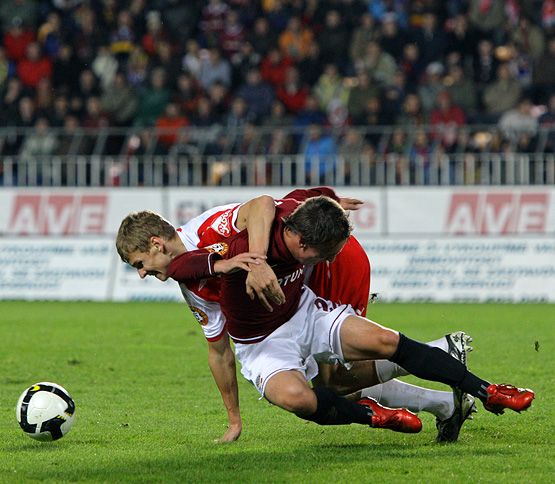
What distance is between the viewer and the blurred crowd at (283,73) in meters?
20.9

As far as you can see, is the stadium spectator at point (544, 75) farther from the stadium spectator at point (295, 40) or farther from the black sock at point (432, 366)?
the black sock at point (432, 366)

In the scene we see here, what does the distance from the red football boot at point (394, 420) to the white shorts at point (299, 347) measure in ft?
1.11

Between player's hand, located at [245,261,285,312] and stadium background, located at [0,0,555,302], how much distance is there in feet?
40.9

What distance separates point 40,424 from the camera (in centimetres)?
742

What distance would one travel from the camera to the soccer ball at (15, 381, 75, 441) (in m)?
7.43

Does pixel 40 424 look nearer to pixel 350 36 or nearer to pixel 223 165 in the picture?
pixel 223 165

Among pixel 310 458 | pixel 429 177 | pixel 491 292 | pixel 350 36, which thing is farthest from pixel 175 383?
pixel 350 36

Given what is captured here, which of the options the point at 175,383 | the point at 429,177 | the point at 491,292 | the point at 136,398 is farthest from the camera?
the point at 429,177

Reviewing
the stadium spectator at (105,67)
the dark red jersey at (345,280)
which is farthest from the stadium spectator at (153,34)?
the dark red jersey at (345,280)

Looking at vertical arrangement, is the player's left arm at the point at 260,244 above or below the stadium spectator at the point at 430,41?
above

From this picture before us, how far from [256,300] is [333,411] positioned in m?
0.74

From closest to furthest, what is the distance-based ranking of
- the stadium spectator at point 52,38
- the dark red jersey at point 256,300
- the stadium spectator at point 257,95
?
the dark red jersey at point 256,300 → the stadium spectator at point 257,95 → the stadium spectator at point 52,38

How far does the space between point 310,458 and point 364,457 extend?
29 centimetres

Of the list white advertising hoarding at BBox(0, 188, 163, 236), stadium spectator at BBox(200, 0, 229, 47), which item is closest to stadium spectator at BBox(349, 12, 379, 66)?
stadium spectator at BBox(200, 0, 229, 47)
